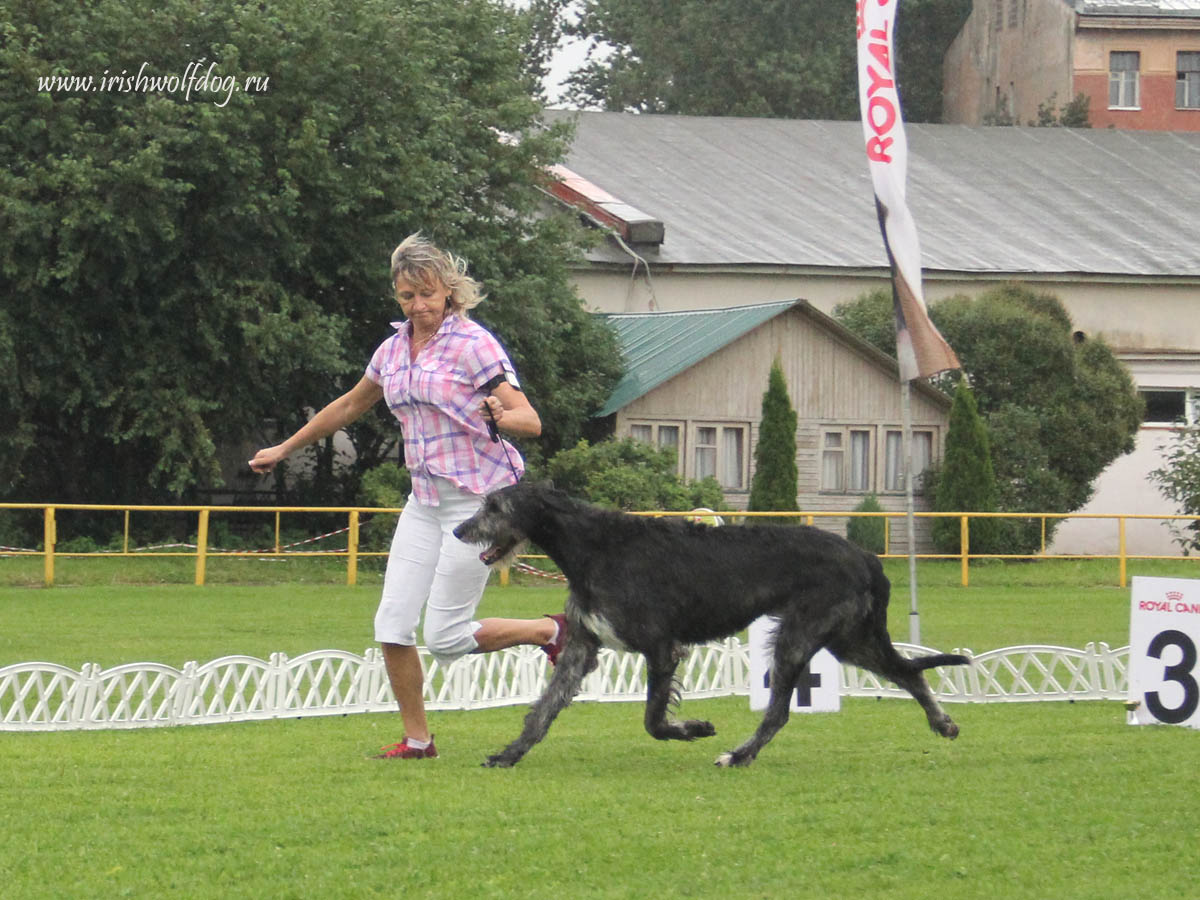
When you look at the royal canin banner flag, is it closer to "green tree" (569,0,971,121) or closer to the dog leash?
the dog leash

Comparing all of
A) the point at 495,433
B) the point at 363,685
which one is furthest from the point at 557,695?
the point at 363,685

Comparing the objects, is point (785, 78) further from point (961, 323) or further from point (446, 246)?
point (446, 246)

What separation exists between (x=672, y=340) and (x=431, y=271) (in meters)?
27.6

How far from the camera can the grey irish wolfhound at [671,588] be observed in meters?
7.61

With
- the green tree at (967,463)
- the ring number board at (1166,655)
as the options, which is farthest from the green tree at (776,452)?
the ring number board at (1166,655)

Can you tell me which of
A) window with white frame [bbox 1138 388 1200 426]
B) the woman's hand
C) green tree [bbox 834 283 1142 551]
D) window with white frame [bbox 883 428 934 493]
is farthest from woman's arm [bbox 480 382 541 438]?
window with white frame [bbox 1138 388 1200 426]

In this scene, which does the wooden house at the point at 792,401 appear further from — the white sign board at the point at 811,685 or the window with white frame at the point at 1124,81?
the window with white frame at the point at 1124,81

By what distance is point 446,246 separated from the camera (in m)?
29.7

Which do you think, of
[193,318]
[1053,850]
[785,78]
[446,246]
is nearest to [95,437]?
[193,318]

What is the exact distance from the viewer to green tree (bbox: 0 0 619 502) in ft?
83.6

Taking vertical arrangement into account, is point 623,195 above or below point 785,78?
below

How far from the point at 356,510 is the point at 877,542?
1063cm

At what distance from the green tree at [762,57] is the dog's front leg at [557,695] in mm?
53280

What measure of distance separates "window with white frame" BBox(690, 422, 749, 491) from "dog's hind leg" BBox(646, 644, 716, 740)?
85.2 feet
